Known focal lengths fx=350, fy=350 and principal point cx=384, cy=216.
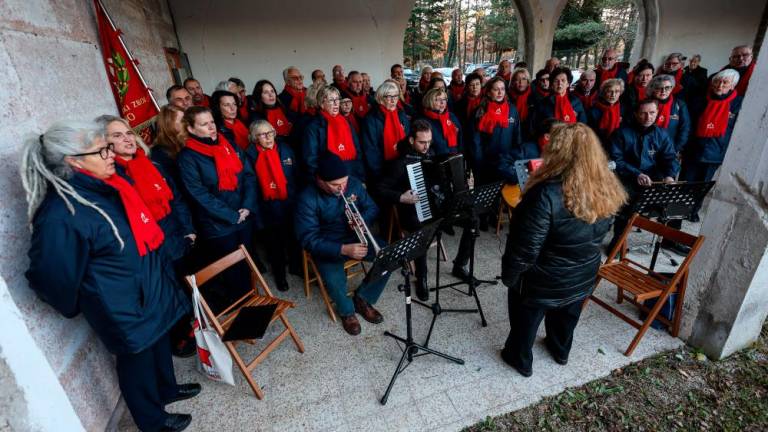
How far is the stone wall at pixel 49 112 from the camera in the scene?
188cm

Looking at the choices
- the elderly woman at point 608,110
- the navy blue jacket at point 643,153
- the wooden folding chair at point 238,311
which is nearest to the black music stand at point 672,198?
the navy blue jacket at point 643,153

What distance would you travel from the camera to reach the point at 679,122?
15.0 feet

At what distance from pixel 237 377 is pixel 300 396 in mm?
599

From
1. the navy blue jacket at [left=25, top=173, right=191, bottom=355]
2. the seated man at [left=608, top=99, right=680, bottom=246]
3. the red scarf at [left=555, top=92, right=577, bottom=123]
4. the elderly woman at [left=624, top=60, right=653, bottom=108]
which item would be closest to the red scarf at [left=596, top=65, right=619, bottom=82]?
the elderly woman at [left=624, top=60, right=653, bottom=108]

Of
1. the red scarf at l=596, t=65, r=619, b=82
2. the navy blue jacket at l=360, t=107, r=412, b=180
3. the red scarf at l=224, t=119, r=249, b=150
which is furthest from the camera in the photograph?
the red scarf at l=596, t=65, r=619, b=82

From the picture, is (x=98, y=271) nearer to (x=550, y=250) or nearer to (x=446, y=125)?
(x=550, y=250)

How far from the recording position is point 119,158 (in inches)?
104

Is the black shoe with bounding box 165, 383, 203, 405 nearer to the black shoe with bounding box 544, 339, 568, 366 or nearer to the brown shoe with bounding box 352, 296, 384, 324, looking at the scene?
the brown shoe with bounding box 352, 296, 384, 324

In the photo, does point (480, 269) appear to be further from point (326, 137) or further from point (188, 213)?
point (188, 213)

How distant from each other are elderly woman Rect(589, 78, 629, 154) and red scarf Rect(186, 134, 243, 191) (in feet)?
14.4

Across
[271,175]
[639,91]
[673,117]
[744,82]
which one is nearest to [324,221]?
[271,175]

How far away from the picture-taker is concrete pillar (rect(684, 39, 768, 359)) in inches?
93.5

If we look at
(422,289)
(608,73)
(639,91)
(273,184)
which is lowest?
(422,289)

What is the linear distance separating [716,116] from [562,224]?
164 inches
